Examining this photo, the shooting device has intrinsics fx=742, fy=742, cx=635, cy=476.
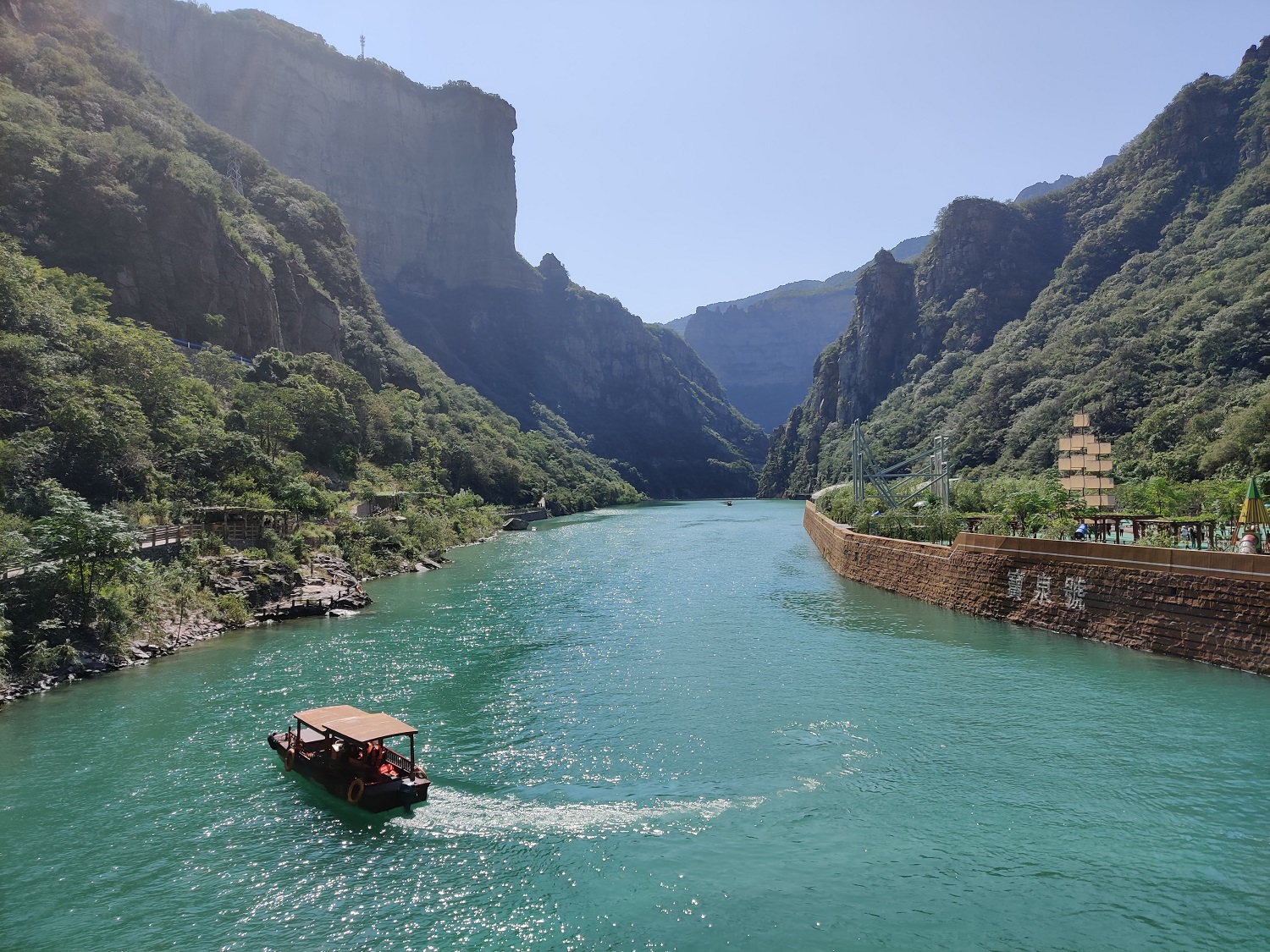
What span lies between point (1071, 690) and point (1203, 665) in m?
5.07

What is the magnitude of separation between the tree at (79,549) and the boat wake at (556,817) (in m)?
18.0

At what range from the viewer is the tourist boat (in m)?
15.5

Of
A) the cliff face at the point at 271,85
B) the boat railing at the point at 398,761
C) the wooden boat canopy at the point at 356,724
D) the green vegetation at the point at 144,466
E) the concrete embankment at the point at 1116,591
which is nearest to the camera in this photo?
the wooden boat canopy at the point at 356,724

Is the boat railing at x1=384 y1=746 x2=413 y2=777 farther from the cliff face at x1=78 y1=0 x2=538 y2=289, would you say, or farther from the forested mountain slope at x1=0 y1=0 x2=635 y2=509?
the cliff face at x1=78 y1=0 x2=538 y2=289

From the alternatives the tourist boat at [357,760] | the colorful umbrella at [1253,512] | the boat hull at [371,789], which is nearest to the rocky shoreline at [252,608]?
the tourist boat at [357,760]

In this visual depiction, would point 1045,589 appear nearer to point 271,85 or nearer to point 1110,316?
point 1110,316

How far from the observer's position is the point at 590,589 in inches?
1753

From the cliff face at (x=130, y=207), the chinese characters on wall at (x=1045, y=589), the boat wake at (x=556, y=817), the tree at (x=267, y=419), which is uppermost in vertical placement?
the cliff face at (x=130, y=207)

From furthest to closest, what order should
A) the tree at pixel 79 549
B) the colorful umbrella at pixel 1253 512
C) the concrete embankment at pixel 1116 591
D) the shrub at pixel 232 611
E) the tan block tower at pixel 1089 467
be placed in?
the tan block tower at pixel 1089 467, the shrub at pixel 232 611, the colorful umbrella at pixel 1253 512, the tree at pixel 79 549, the concrete embankment at pixel 1116 591

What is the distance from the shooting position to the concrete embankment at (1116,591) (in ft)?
75.4

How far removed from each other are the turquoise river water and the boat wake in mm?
70

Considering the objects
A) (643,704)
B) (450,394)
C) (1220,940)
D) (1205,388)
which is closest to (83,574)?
(643,704)

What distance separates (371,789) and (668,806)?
20.4ft

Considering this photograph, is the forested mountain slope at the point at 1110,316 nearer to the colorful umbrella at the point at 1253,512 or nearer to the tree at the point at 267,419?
the colorful umbrella at the point at 1253,512
